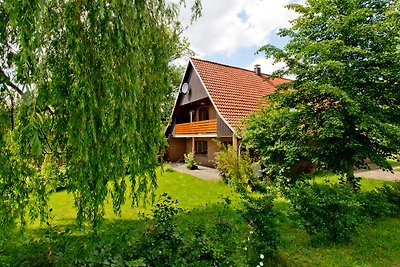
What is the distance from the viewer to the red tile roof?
15742 mm

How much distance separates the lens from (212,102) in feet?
52.1

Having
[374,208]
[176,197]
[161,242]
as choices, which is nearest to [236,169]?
[176,197]

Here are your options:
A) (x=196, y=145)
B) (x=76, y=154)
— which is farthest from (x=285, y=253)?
(x=196, y=145)

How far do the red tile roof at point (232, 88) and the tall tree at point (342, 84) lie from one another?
5457 mm

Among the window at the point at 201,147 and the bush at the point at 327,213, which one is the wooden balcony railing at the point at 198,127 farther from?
the bush at the point at 327,213

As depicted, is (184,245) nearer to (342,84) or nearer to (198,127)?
(342,84)

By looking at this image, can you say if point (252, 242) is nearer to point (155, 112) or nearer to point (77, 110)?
point (155, 112)

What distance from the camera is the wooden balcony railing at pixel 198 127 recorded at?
57.1 feet

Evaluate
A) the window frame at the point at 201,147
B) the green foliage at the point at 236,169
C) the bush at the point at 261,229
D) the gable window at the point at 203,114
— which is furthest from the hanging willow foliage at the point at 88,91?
the window frame at the point at 201,147

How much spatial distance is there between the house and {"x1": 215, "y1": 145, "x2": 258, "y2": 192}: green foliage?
1298 mm

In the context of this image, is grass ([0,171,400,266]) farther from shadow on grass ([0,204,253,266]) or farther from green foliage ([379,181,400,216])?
green foliage ([379,181,400,216])

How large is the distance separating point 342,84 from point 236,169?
588 centimetres

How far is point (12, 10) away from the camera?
10.5 feet

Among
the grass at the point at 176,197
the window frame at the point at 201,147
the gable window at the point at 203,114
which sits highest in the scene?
the gable window at the point at 203,114
